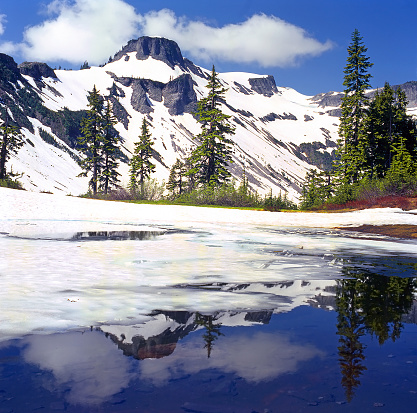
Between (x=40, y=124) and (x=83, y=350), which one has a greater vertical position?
(x=40, y=124)

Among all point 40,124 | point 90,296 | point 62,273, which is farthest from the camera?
point 40,124

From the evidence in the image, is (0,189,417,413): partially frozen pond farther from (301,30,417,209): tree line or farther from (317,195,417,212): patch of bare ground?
(301,30,417,209): tree line

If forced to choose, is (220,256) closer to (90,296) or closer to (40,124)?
(90,296)

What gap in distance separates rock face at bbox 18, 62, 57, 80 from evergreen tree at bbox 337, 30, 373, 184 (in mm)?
162988

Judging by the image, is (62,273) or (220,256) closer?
(62,273)

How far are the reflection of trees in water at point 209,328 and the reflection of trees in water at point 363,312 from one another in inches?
38.0

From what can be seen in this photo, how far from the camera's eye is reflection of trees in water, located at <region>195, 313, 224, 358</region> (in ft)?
11.1

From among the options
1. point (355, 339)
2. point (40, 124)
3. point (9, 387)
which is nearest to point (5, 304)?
point (9, 387)

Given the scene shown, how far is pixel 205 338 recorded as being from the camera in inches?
140

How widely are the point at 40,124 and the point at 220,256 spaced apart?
140819 millimetres

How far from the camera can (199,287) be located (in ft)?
18.9

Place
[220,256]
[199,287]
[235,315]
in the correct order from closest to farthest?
[235,315] → [199,287] → [220,256]

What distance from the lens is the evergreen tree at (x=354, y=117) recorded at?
37.9 meters

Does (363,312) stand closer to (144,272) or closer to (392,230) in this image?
(144,272)
